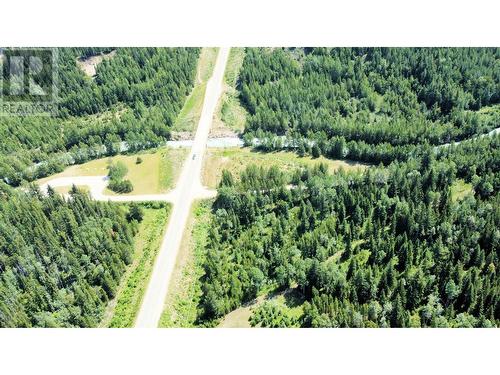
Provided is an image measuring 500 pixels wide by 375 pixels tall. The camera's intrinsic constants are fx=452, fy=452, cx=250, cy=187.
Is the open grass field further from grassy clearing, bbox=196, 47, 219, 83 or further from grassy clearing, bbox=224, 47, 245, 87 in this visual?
grassy clearing, bbox=224, 47, 245, 87

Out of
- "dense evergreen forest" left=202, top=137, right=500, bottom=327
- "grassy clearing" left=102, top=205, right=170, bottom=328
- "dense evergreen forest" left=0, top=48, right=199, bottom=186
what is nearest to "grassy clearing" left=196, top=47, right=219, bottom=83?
"dense evergreen forest" left=0, top=48, right=199, bottom=186

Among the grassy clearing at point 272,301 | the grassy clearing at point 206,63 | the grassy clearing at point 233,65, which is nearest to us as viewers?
the grassy clearing at point 272,301

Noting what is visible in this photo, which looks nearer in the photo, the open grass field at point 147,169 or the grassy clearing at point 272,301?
the grassy clearing at point 272,301

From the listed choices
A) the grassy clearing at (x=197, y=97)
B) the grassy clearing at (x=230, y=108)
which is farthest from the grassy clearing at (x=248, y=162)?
the grassy clearing at (x=197, y=97)

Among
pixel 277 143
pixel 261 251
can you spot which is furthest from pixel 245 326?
pixel 277 143

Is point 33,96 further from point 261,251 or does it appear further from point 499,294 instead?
point 499,294

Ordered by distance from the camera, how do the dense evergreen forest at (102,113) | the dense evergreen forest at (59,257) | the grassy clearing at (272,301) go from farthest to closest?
the dense evergreen forest at (102,113), the dense evergreen forest at (59,257), the grassy clearing at (272,301)

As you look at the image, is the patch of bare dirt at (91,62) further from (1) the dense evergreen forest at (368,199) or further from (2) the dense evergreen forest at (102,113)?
(1) the dense evergreen forest at (368,199)

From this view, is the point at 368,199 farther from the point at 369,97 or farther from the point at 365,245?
the point at 369,97
